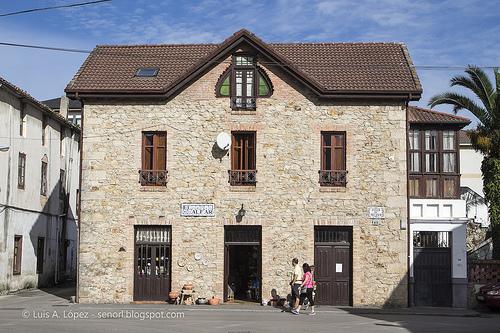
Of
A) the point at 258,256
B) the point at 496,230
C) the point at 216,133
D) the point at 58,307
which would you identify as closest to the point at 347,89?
the point at 216,133

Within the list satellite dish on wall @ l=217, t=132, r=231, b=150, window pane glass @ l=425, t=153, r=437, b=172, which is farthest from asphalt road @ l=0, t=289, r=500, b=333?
window pane glass @ l=425, t=153, r=437, b=172

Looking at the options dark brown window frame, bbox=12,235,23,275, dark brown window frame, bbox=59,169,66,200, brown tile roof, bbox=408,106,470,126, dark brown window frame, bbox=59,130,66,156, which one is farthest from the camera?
dark brown window frame, bbox=59,169,66,200

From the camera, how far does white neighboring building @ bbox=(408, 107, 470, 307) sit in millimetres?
25688

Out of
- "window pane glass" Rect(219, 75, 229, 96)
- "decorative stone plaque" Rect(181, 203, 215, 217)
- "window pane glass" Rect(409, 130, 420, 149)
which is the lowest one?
"decorative stone plaque" Rect(181, 203, 215, 217)

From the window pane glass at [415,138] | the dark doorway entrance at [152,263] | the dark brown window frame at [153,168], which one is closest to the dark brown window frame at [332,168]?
the window pane glass at [415,138]

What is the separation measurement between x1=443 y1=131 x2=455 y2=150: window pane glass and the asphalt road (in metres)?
6.39

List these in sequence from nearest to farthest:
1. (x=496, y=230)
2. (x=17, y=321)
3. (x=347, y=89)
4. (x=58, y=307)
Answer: (x=17, y=321), (x=58, y=307), (x=347, y=89), (x=496, y=230)

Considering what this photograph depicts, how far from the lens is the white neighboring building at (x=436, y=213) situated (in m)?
25.7

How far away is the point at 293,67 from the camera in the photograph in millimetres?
25359

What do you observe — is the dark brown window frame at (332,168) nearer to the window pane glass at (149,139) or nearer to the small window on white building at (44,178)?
the window pane glass at (149,139)

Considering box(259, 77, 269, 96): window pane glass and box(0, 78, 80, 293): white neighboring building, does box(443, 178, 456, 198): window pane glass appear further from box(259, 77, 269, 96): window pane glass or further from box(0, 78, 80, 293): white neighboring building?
box(0, 78, 80, 293): white neighboring building

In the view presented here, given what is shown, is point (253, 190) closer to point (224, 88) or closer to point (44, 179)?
point (224, 88)

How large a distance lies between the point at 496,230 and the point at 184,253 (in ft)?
40.9

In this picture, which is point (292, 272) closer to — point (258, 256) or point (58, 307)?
point (258, 256)
